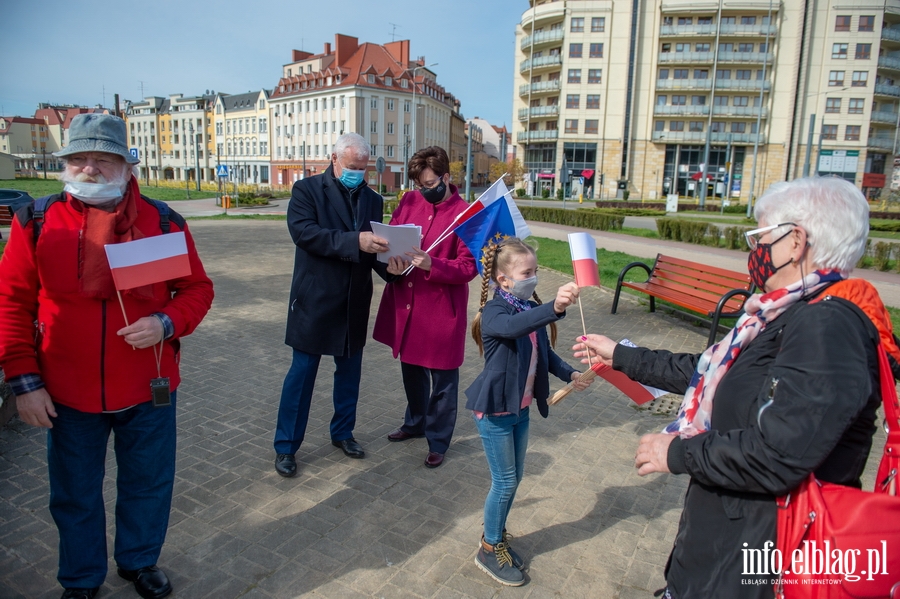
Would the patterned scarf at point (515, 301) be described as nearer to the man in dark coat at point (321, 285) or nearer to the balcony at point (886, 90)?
the man in dark coat at point (321, 285)

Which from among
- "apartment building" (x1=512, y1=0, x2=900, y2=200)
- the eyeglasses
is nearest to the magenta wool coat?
the eyeglasses

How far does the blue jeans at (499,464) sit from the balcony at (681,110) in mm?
66061

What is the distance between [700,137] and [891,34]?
69.7 ft

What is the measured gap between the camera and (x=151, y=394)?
8.58 ft

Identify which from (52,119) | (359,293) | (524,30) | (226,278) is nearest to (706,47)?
(524,30)

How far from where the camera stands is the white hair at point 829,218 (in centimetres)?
166

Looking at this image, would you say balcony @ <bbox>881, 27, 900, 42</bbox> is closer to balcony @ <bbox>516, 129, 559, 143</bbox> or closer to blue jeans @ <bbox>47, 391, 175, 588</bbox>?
balcony @ <bbox>516, 129, 559, 143</bbox>

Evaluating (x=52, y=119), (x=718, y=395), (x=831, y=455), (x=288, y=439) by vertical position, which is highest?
(x=52, y=119)

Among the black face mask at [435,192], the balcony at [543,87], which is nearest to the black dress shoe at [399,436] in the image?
the black face mask at [435,192]

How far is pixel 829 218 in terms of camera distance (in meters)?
1.68

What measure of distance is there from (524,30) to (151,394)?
72.8 metres

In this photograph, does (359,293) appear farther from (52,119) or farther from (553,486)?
(52,119)

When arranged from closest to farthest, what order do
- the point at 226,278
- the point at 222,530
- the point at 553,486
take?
the point at 222,530, the point at 553,486, the point at 226,278

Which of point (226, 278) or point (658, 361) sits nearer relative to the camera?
point (658, 361)
